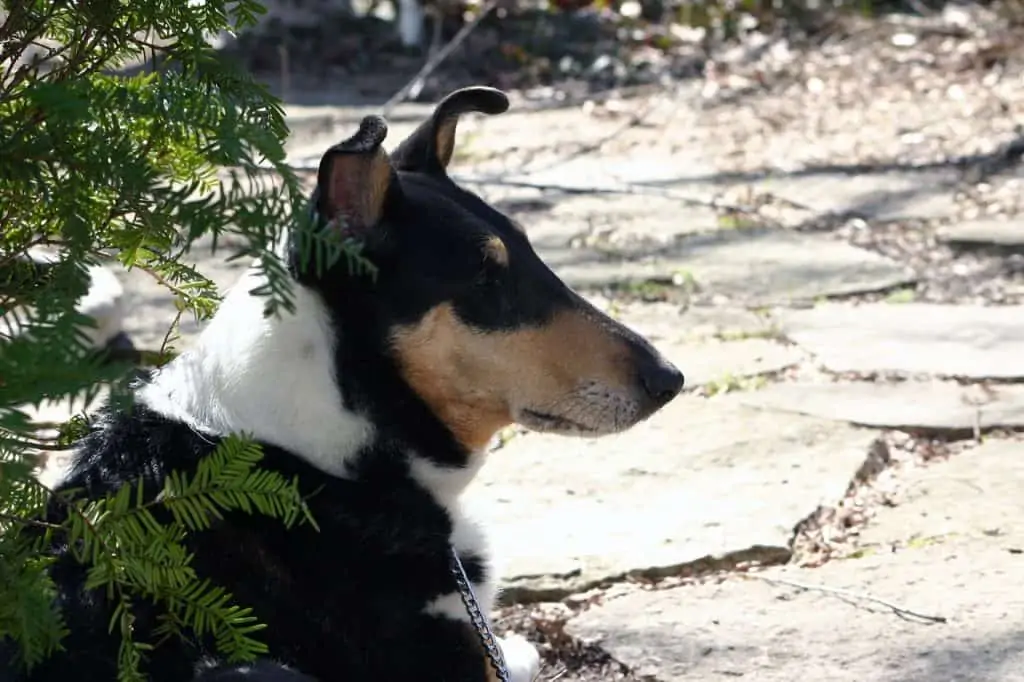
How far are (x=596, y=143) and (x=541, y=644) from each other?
4.49 m

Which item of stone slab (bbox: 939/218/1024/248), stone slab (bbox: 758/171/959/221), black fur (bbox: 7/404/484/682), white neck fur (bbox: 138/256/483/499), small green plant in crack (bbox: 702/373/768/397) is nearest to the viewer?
black fur (bbox: 7/404/484/682)

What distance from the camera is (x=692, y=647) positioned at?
3.12 metres

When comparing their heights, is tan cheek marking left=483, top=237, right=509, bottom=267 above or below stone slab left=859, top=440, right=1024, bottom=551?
above

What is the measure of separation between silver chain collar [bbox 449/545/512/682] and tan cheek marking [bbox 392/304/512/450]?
0.24 meters

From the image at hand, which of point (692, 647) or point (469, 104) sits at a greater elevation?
point (469, 104)

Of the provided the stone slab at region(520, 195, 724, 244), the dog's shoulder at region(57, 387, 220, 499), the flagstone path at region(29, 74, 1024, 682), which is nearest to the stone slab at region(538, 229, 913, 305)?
the flagstone path at region(29, 74, 1024, 682)

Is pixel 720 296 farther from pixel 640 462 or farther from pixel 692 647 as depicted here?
pixel 692 647

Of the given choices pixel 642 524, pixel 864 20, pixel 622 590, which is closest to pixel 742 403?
pixel 642 524

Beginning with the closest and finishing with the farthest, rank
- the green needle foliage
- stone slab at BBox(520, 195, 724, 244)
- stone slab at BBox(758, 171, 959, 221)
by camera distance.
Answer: the green needle foliage
stone slab at BBox(520, 195, 724, 244)
stone slab at BBox(758, 171, 959, 221)

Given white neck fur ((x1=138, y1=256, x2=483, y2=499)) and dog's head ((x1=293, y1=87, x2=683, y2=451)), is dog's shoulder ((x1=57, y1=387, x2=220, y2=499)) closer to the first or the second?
white neck fur ((x1=138, y1=256, x2=483, y2=499))

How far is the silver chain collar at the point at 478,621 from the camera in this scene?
270 centimetres

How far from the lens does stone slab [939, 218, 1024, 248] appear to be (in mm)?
5691

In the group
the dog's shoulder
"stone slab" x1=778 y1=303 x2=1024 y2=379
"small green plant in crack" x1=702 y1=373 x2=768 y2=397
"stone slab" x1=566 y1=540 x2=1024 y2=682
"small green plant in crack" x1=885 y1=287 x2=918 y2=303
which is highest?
the dog's shoulder

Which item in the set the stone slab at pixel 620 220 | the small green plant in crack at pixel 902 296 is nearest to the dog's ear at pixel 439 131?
the small green plant in crack at pixel 902 296
